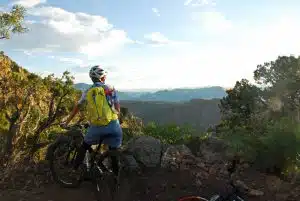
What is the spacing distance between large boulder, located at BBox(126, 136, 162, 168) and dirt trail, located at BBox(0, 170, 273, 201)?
0.99 ft

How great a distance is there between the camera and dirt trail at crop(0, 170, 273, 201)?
8156 millimetres

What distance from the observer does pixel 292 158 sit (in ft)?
30.8

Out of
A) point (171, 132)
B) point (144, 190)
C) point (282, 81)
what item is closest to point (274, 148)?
point (144, 190)

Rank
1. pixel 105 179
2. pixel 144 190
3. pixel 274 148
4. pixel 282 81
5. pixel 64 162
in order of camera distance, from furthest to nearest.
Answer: pixel 282 81
pixel 274 148
pixel 144 190
pixel 64 162
pixel 105 179

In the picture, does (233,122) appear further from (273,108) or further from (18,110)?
(18,110)

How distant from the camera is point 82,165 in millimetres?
7898

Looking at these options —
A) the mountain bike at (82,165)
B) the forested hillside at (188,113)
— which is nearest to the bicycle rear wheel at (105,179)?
the mountain bike at (82,165)

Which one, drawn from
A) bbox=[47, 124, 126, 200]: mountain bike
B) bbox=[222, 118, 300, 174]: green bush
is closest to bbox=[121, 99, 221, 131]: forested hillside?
bbox=[222, 118, 300, 174]: green bush

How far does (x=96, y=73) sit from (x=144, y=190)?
304 cm

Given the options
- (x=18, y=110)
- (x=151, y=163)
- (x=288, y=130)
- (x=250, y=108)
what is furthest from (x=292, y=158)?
(x=250, y=108)

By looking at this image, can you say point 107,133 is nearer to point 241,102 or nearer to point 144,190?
point 144,190

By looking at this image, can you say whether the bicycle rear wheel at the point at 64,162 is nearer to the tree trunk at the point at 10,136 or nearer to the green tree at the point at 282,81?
the tree trunk at the point at 10,136

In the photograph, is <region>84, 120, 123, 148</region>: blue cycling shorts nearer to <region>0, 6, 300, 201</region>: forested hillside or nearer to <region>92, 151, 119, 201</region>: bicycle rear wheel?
<region>92, 151, 119, 201</region>: bicycle rear wheel

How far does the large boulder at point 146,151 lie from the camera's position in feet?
31.5
